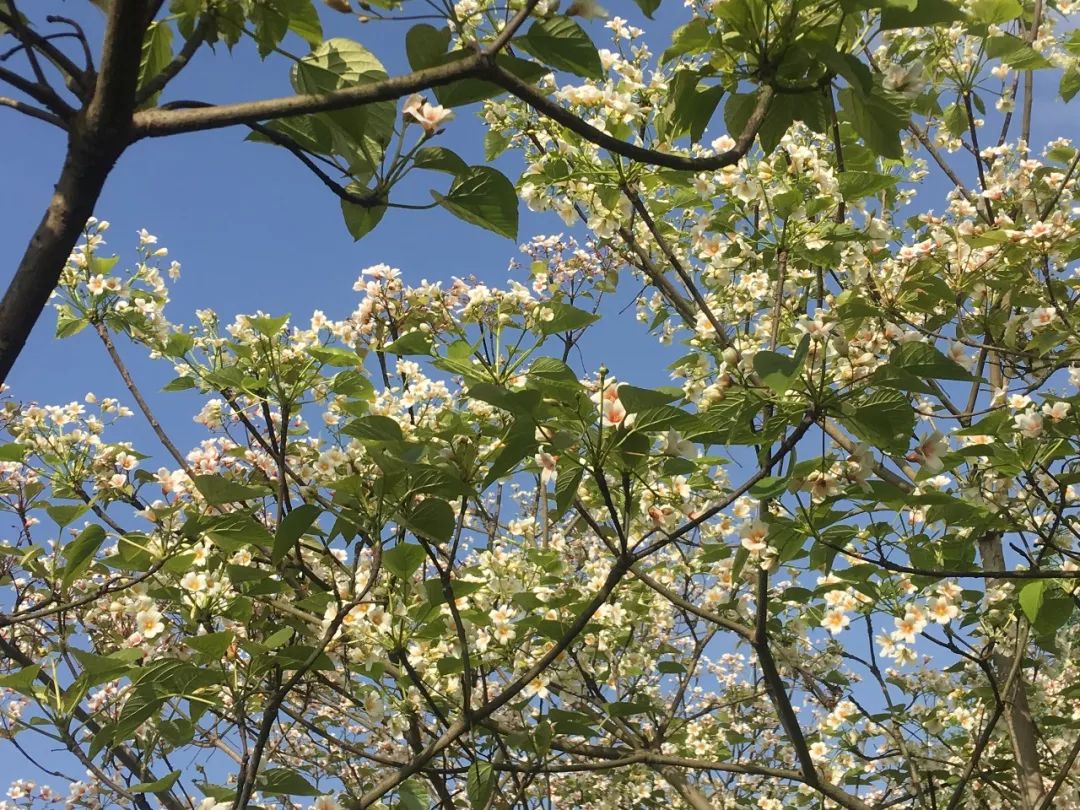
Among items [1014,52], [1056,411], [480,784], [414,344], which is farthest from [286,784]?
[1014,52]

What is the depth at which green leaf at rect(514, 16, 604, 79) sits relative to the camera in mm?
1122

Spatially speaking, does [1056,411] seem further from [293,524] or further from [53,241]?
[53,241]

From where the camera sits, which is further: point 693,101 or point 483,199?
point 693,101

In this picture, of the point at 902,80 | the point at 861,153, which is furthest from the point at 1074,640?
the point at 902,80

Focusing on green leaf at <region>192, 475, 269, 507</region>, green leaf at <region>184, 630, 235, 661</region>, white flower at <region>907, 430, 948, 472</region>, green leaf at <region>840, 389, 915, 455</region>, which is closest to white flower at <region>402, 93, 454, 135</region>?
green leaf at <region>840, 389, 915, 455</region>

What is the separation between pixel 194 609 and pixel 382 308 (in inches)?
43.4

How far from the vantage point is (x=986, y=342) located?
321 centimetres

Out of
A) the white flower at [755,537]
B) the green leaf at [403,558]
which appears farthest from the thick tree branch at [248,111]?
the white flower at [755,537]

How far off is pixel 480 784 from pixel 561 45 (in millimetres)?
1823

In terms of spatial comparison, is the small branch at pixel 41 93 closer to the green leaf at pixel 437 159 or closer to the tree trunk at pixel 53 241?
the tree trunk at pixel 53 241

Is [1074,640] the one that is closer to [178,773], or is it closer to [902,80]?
[902,80]

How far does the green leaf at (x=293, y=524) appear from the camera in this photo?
1806 mm

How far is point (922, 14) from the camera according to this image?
4.14 ft

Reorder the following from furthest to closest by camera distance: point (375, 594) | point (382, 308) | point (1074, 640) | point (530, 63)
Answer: point (1074, 640) → point (382, 308) → point (375, 594) → point (530, 63)
